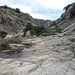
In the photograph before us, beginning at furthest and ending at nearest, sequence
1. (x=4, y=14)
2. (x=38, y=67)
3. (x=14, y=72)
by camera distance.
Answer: (x=4, y=14), (x=38, y=67), (x=14, y=72)

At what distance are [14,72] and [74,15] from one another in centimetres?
4223

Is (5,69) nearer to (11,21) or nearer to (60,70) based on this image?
(60,70)

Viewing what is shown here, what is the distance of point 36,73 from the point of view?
40.5 feet

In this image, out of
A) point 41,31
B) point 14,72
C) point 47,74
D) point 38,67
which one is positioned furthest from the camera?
point 41,31

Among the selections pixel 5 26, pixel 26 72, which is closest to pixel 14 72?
pixel 26 72

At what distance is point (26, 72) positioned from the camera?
12727 millimetres

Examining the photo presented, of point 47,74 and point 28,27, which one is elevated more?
point 28,27

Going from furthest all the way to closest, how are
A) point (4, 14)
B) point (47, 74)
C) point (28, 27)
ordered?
point (4, 14) < point (28, 27) < point (47, 74)

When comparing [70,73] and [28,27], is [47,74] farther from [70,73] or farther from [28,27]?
[28,27]

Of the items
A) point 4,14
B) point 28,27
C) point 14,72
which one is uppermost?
point 4,14

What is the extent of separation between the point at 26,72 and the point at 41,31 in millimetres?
38005

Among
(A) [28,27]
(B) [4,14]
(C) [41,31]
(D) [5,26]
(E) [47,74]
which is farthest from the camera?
(B) [4,14]

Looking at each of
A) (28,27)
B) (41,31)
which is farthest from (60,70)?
(28,27)

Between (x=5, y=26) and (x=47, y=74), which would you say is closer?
(x=47, y=74)
